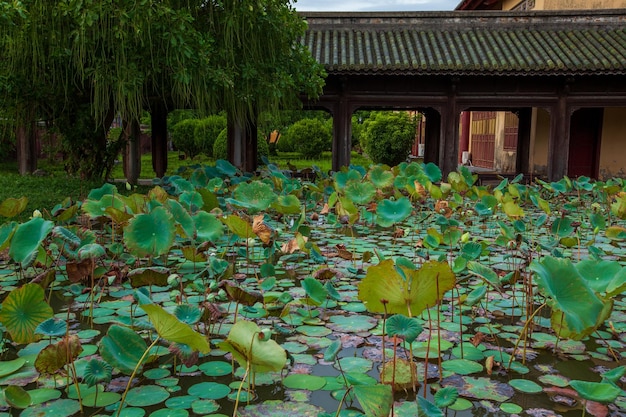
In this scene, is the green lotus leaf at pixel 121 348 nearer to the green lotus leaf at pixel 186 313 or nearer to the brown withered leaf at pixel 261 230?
the green lotus leaf at pixel 186 313

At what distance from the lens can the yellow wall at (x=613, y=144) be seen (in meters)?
11.6

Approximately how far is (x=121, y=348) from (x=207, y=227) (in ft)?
5.47

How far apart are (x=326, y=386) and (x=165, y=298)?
1195 mm

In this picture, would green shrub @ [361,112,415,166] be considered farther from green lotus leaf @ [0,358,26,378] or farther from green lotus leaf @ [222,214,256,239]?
green lotus leaf @ [0,358,26,378]

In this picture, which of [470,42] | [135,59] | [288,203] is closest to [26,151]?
[135,59]

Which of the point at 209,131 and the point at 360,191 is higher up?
the point at 209,131

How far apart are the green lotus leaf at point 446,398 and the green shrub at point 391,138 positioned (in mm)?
14951

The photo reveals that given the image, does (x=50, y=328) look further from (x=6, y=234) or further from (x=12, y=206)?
(x=12, y=206)

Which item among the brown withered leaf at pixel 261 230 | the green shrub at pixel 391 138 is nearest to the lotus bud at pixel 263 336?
the brown withered leaf at pixel 261 230

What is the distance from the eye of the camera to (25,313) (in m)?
1.97

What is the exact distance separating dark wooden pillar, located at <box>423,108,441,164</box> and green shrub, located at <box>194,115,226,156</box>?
292 inches

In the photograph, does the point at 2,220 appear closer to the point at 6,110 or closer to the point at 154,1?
the point at 154,1

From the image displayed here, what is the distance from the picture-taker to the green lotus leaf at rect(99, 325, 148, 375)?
5.63ft

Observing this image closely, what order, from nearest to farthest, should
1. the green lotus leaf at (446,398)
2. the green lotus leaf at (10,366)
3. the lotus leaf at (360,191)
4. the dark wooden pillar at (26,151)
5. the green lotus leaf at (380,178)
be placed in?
the green lotus leaf at (446,398) → the green lotus leaf at (10,366) → the lotus leaf at (360,191) → the green lotus leaf at (380,178) → the dark wooden pillar at (26,151)
